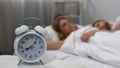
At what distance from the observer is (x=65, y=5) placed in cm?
274

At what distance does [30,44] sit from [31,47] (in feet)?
0.05

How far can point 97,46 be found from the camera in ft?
4.66

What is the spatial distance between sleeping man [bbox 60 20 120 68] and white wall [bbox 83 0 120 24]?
75cm

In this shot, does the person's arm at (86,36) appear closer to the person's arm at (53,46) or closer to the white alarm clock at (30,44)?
the person's arm at (53,46)

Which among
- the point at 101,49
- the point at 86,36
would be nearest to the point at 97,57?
the point at 101,49

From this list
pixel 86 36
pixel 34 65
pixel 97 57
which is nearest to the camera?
pixel 34 65

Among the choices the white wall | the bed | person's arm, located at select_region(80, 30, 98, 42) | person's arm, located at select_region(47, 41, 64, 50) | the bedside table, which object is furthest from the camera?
the white wall

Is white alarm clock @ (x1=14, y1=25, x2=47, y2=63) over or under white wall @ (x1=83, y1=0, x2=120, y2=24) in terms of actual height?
over

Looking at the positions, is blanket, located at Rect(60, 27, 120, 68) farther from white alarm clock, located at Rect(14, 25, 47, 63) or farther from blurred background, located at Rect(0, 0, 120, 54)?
blurred background, located at Rect(0, 0, 120, 54)

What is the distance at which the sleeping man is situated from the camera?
1264 millimetres

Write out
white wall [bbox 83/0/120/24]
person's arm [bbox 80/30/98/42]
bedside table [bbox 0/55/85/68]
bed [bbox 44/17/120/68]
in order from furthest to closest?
white wall [bbox 83/0/120/24] < person's arm [bbox 80/30/98/42] < bed [bbox 44/17/120/68] < bedside table [bbox 0/55/85/68]

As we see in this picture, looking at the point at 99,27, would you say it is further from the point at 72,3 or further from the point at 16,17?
the point at 16,17

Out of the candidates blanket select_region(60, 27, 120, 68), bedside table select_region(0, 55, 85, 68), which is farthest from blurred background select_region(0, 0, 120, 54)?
bedside table select_region(0, 55, 85, 68)

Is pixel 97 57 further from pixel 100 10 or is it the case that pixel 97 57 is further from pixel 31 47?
pixel 100 10
